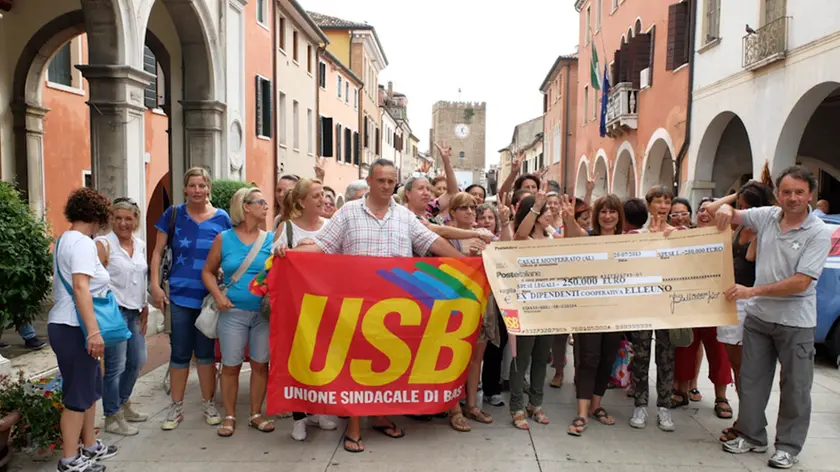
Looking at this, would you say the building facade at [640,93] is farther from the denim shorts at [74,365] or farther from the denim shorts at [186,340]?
the denim shorts at [74,365]

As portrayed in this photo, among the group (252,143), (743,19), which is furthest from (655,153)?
(252,143)

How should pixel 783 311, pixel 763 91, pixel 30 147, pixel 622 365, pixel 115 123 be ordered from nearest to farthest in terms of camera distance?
pixel 783 311
pixel 622 365
pixel 115 123
pixel 30 147
pixel 763 91

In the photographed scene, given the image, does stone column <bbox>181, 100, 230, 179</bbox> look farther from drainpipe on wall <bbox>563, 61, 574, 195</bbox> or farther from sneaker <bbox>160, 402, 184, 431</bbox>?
drainpipe on wall <bbox>563, 61, 574, 195</bbox>

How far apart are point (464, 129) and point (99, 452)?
95.0 metres

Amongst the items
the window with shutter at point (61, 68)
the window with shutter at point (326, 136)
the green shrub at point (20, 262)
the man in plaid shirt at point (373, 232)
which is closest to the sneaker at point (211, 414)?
the man in plaid shirt at point (373, 232)

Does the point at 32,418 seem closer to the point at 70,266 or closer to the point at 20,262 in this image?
the point at 70,266

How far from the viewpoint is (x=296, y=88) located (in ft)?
74.6

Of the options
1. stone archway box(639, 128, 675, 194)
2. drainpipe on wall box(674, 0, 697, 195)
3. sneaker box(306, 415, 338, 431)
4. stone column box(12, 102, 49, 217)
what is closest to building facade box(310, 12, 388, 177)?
stone archway box(639, 128, 675, 194)

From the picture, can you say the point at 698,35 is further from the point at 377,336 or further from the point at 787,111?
the point at 377,336

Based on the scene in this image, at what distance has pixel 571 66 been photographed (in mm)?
34375

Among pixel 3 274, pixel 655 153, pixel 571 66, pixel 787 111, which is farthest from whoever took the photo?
pixel 571 66

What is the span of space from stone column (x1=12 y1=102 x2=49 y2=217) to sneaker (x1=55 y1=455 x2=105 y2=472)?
906 cm

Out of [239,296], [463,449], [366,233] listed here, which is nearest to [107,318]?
[239,296]

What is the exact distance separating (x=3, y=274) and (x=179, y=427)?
7.47 ft
